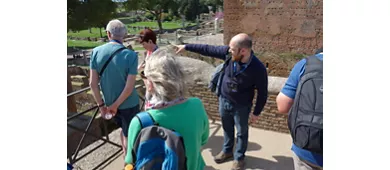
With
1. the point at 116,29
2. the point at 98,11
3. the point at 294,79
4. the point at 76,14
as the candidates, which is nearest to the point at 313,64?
the point at 294,79

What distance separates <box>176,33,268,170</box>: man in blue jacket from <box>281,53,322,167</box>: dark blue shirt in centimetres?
99

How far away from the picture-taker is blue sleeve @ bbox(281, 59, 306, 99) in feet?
6.75

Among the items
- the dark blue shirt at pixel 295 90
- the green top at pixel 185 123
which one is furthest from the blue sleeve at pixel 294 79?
the green top at pixel 185 123

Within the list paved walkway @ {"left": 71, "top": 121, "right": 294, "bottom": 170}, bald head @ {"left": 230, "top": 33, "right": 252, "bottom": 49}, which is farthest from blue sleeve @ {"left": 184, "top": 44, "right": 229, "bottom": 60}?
paved walkway @ {"left": 71, "top": 121, "right": 294, "bottom": 170}

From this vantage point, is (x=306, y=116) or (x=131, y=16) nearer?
(x=306, y=116)

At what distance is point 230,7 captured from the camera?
42.8 feet

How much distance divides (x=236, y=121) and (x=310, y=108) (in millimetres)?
1609

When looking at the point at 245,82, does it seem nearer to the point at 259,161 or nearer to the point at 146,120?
the point at 259,161

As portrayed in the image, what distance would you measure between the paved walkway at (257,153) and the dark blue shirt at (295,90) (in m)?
1.67

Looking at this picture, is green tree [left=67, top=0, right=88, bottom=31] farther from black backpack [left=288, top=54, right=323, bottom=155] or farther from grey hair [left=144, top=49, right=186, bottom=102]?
black backpack [left=288, top=54, right=323, bottom=155]

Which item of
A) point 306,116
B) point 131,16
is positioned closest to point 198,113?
point 306,116

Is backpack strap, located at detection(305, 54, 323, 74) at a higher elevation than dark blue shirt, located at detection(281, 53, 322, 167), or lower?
higher

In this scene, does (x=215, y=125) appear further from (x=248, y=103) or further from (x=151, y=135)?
(x=151, y=135)

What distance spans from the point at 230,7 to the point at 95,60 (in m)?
10.7
